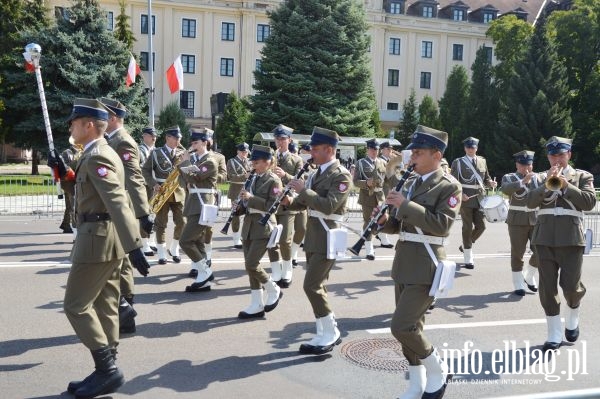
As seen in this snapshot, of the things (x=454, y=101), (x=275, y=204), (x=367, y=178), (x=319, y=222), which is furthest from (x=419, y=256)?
(x=454, y=101)

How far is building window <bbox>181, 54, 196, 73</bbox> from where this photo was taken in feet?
196

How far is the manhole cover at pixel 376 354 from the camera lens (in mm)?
6319

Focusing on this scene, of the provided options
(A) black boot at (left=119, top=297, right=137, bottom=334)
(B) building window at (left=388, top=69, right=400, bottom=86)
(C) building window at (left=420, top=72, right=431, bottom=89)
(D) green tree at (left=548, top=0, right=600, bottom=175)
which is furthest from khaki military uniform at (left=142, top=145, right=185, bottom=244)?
(C) building window at (left=420, top=72, right=431, bottom=89)

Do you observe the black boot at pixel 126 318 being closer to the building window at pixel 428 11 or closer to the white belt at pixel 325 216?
the white belt at pixel 325 216

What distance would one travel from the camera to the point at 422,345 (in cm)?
515

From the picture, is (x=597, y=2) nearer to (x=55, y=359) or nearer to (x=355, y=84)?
(x=355, y=84)

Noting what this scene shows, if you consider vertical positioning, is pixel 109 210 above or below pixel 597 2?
below

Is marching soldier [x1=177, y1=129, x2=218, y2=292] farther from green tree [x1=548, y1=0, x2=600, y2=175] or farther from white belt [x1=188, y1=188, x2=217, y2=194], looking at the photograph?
green tree [x1=548, y1=0, x2=600, y2=175]

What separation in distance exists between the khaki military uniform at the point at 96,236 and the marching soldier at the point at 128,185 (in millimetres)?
1452

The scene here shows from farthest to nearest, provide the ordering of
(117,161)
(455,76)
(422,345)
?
(455,76) → (117,161) → (422,345)

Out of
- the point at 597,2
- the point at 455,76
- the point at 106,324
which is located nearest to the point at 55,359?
the point at 106,324

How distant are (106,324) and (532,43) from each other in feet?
144

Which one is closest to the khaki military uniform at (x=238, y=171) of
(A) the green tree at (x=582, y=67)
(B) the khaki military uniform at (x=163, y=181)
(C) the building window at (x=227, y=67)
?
(B) the khaki military uniform at (x=163, y=181)

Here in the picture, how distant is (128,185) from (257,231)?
5.50 feet
